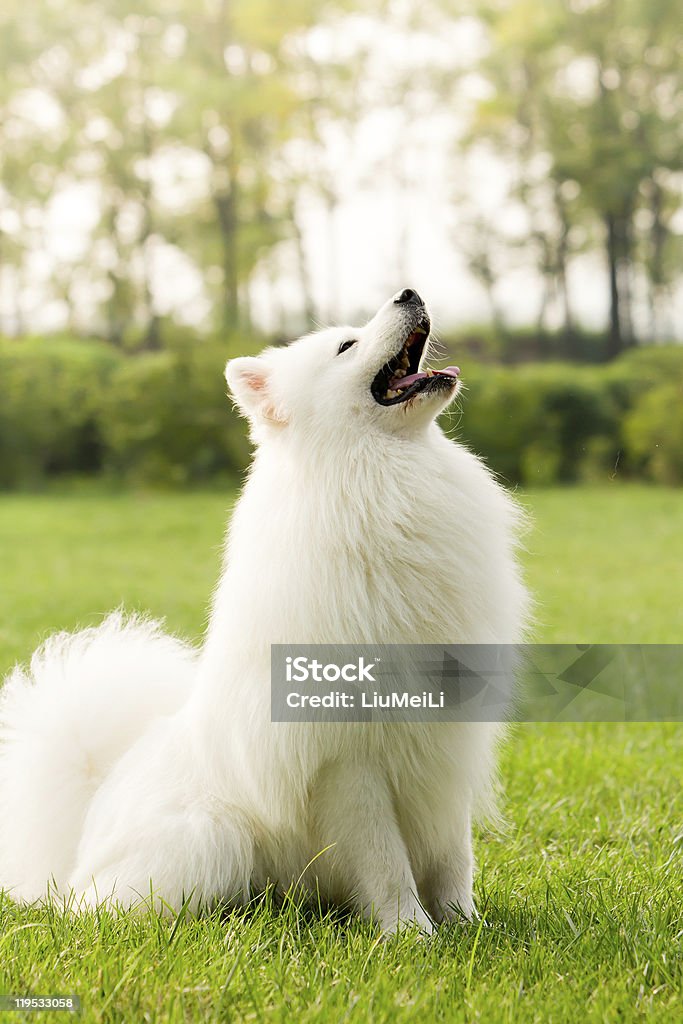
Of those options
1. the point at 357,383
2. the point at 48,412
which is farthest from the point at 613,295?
the point at 357,383

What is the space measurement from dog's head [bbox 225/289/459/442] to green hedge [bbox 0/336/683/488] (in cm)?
909

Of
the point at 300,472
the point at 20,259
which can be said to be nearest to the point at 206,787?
the point at 300,472

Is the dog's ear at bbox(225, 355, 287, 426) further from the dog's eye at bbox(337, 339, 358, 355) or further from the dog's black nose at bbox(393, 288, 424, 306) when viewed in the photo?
the dog's black nose at bbox(393, 288, 424, 306)

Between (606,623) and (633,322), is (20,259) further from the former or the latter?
(606,623)

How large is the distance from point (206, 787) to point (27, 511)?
10.1 metres

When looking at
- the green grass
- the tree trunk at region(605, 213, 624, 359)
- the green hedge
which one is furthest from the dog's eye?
the tree trunk at region(605, 213, 624, 359)

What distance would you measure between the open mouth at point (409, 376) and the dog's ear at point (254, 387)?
0.85 feet

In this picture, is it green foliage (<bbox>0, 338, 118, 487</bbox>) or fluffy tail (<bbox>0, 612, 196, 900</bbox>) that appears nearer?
fluffy tail (<bbox>0, 612, 196, 900</bbox>)

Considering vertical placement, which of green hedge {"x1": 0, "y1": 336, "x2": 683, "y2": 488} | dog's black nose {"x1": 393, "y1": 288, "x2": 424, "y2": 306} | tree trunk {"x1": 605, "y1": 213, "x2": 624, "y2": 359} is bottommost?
green hedge {"x1": 0, "y1": 336, "x2": 683, "y2": 488}

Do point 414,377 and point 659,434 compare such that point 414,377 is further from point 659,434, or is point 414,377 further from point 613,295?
point 613,295

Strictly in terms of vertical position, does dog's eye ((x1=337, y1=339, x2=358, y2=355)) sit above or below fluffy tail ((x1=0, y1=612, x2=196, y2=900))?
above

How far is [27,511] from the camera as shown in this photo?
11852mm

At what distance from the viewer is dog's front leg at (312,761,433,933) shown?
2.21m

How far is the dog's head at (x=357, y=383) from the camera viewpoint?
2.34 m
